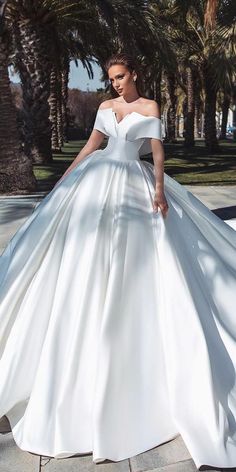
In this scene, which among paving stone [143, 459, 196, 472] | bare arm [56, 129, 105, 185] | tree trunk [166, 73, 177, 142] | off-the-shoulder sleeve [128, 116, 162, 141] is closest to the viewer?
paving stone [143, 459, 196, 472]

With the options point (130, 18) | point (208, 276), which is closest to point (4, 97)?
point (130, 18)

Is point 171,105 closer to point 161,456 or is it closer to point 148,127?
point 148,127

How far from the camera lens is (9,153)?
10.8m

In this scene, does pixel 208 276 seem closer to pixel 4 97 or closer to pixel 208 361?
pixel 208 361

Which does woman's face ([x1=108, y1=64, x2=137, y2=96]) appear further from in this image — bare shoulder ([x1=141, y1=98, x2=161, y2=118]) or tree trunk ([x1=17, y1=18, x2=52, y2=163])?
tree trunk ([x1=17, y1=18, x2=52, y2=163])

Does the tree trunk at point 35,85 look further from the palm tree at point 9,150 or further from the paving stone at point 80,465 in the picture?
the paving stone at point 80,465

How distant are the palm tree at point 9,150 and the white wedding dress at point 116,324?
7.71 metres

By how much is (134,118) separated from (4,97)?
889 cm

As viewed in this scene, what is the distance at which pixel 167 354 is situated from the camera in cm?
250

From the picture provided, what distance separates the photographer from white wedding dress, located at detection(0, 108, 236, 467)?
2.35 m

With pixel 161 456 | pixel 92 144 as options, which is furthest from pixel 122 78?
pixel 161 456

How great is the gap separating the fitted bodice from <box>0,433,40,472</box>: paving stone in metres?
1.65

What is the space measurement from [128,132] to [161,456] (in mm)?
1685

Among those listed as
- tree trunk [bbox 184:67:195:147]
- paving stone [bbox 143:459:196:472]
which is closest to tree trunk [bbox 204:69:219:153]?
tree trunk [bbox 184:67:195:147]
